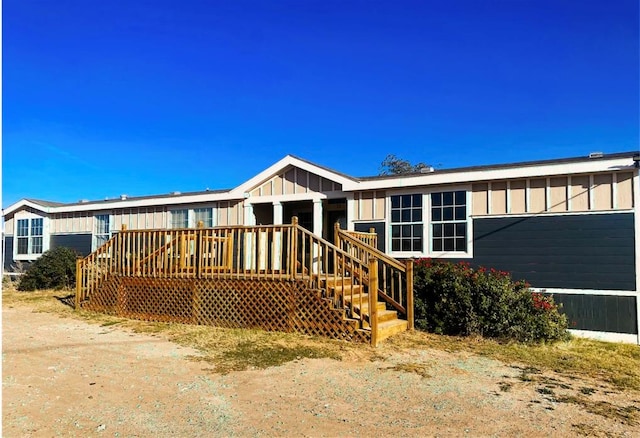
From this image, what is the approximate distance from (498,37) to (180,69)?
10.4m

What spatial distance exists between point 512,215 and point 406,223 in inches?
89.6

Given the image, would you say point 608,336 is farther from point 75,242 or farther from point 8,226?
point 8,226

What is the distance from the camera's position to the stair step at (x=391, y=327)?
7419mm

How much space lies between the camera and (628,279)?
26.1 feet

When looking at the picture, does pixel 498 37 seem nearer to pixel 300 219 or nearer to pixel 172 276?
pixel 300 219

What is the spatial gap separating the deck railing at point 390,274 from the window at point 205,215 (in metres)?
5.32

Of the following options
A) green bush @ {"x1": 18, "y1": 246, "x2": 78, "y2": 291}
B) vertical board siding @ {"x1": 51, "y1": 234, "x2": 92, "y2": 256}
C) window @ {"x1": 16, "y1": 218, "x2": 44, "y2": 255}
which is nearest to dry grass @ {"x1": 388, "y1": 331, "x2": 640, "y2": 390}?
green bush @ {"x1": 18, "y1": 246, "x2": 78, "y2": 291}

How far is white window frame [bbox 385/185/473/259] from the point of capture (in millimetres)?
9469

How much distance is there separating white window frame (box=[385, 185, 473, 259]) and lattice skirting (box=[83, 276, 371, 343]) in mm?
3090

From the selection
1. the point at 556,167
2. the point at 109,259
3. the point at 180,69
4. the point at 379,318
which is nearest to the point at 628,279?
the point at 556,167

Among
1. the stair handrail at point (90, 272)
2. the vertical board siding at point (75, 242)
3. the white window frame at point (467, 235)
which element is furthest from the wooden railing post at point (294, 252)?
the vertical board siding at point (75, 242)

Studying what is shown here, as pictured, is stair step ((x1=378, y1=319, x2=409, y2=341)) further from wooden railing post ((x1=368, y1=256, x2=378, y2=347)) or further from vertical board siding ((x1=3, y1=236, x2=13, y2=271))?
vertical board siding ((x1=3, y1=236, x2=13, y2=271))

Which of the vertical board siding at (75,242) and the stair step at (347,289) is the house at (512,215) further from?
the vertical board siding at (75,242)

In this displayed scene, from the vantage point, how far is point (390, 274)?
946 centimetres
